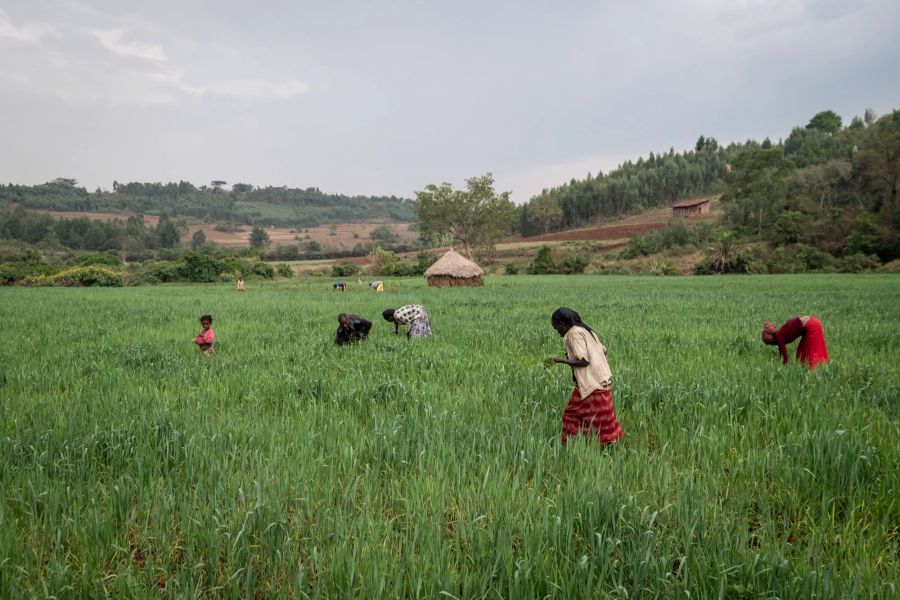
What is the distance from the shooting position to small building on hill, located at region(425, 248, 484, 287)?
3634 centimetres

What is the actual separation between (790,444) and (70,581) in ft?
15.0

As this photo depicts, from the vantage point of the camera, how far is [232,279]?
1891 inches

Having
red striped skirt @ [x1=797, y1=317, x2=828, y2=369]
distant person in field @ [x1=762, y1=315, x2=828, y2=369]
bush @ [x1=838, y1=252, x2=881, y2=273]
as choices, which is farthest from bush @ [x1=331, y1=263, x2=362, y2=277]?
red striped skirt @ [x1=797, y1=317, x2=828, y2=369]

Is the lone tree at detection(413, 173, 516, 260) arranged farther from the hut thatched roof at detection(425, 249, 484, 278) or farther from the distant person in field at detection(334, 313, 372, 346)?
the distant person in field at detection(334, 313, 372, 346)

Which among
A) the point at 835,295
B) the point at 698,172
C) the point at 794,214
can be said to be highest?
the point at 698,172

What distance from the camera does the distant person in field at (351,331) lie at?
859 cm

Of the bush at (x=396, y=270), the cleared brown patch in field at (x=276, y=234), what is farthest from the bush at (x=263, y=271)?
the cleared brown patch in field at (x=276, y=234)

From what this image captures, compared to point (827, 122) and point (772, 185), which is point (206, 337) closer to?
point (772, 185)

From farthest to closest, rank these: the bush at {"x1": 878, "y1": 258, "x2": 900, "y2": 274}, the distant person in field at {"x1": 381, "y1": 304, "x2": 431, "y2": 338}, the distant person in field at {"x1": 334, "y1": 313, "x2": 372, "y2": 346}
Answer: the bush at {"x1": 878, "y1": 258, "x2": 900, "y2": 274} → the distant person in field at {"x1": 381, "y1": 304, "x2": 431, "y2": 338} → the distant person in field at {"x1": 334, "y1": 313, "x2": 372, "y2": 346}

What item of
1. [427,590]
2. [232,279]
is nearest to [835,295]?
[427,590]

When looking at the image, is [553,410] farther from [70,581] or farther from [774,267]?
[774,267]

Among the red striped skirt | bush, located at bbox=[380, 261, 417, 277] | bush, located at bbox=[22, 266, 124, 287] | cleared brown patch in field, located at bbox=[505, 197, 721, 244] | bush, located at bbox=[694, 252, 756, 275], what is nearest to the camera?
the red striped skirt

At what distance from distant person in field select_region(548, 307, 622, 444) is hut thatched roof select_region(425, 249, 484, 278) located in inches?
1281

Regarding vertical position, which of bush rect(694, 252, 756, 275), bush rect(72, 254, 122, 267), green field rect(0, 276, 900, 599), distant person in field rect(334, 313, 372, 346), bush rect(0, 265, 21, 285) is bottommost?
green field rect(0, 276, 900, 599)
